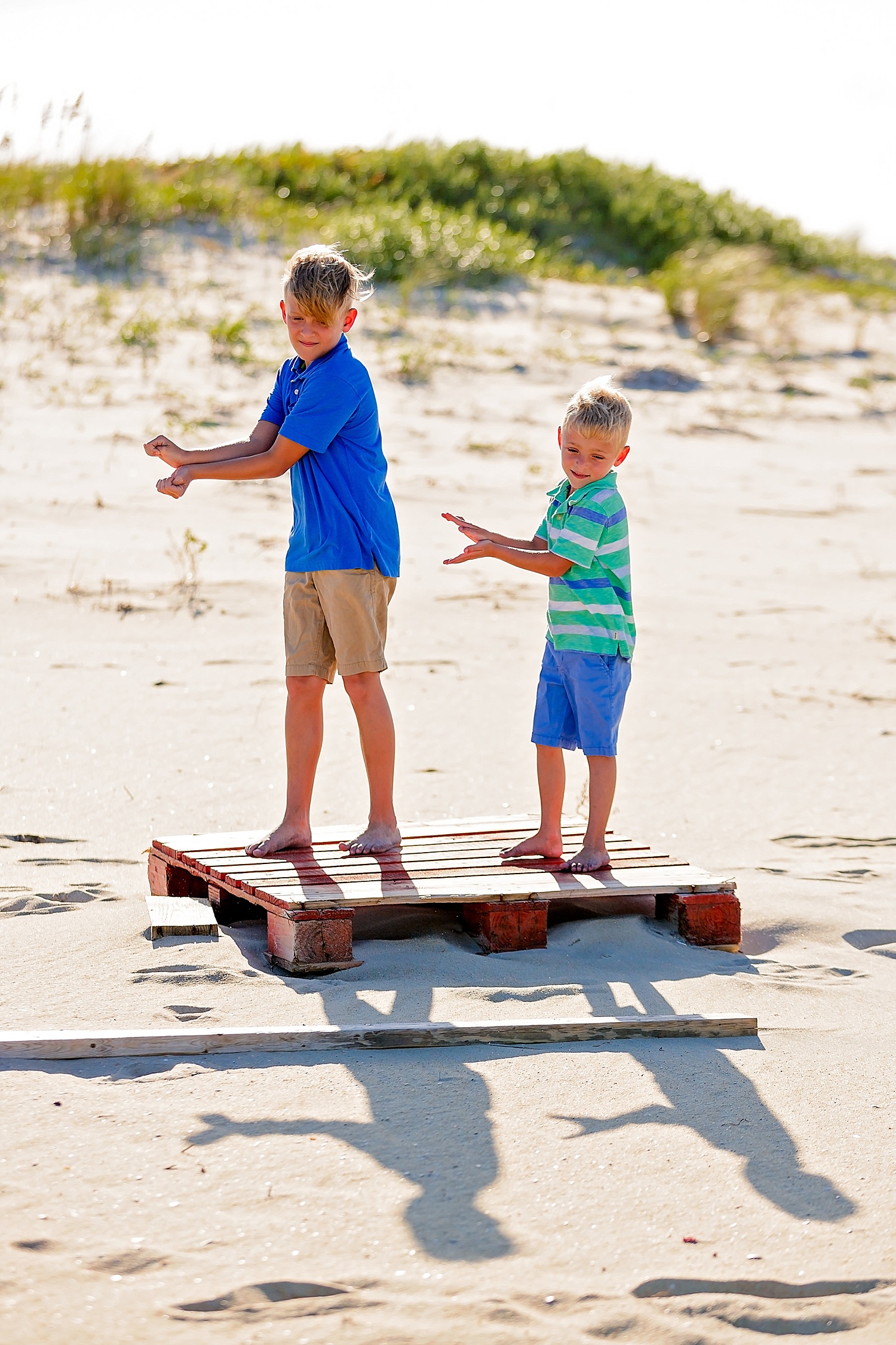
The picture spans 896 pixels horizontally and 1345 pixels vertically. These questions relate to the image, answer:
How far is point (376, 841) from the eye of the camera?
14.5ft

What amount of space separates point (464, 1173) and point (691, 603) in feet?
20.1

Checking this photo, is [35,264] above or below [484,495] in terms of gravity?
above

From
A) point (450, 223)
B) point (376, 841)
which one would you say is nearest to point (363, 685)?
point (376, 841)

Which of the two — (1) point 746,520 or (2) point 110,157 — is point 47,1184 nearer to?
(1) point 746,520

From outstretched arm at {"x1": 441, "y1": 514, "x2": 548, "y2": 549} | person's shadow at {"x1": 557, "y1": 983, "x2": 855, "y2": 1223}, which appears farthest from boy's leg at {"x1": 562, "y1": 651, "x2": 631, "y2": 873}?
person's shadow at {"x1": 557, "y1": 983, "x2": 855, "y2": 1223}

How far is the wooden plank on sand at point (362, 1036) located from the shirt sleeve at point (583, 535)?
A: 4.49ft

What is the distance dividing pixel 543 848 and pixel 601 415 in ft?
4.36

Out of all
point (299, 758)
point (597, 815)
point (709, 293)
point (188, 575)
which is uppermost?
point (709, 293)

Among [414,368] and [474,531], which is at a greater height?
[414,368]

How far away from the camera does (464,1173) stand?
9.40ft

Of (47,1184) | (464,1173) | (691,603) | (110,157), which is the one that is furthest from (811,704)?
(110,157)

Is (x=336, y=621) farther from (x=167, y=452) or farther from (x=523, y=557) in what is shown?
(x=167, y=452)

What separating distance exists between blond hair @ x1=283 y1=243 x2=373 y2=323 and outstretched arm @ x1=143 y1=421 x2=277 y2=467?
37cm

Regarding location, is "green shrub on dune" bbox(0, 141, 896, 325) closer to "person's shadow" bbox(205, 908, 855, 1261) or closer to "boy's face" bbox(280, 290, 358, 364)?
"boy's face" bbox(280, 290, 358, 364)
